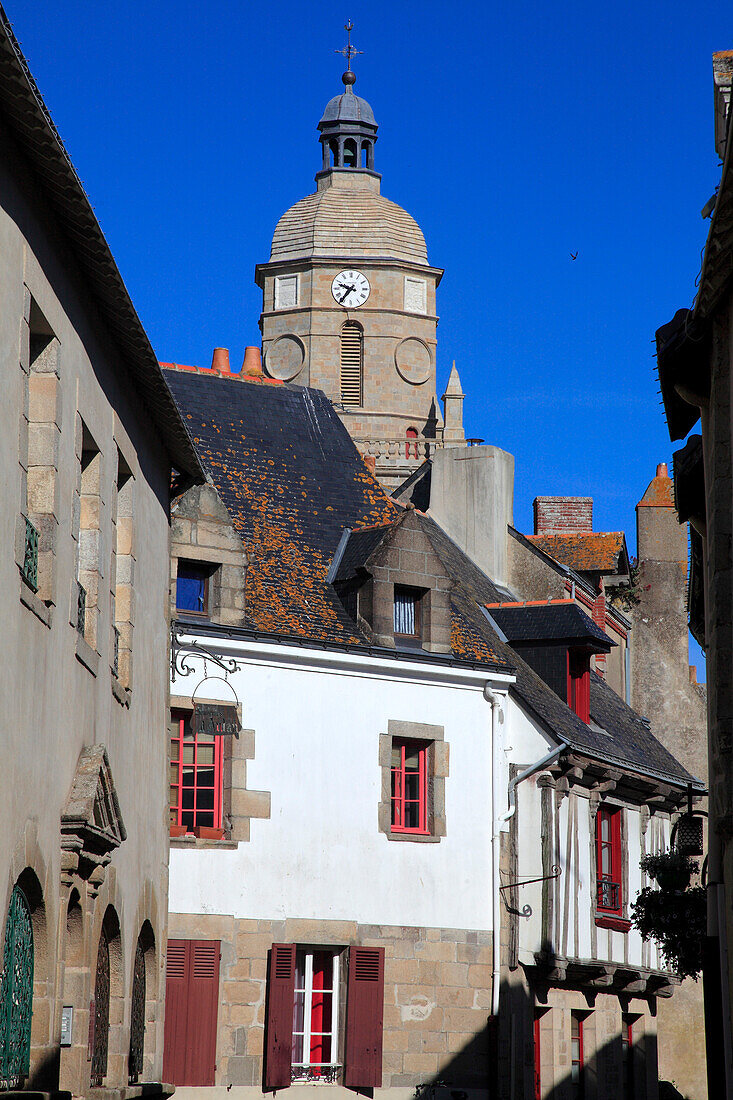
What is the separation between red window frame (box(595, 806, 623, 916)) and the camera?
18562 mm

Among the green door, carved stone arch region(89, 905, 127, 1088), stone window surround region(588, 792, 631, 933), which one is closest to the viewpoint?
the green door

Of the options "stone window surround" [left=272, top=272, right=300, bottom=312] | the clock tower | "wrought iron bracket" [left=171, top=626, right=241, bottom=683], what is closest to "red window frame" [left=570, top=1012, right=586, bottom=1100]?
"wrought iron bracket" [left=171, top=626, right=241, bottom=683]

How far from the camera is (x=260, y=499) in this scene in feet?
60.8

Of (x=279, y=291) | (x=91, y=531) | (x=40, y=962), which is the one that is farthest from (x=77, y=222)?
(x=279, y=291)

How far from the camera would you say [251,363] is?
73.4 feet

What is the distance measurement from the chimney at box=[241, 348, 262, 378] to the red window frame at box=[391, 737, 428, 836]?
5.60 metres

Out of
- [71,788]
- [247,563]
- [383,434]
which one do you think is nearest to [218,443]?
[247,563]

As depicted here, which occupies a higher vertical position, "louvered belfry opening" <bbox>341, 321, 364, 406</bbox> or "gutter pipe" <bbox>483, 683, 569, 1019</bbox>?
"louvered belfry opening" <bbox>341, 321, 364, 406</bbox>

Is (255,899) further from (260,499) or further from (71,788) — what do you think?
(71,788)

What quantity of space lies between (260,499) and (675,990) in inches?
391

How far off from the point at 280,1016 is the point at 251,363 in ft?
31.7

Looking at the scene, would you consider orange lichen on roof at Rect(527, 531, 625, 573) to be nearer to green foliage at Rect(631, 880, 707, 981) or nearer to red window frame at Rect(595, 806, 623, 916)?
red window frame at Rect(595, 806, 623, 916)

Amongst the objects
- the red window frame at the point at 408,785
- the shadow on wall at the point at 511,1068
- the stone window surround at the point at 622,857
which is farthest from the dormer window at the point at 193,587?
the stone window surround at the point at 622,857

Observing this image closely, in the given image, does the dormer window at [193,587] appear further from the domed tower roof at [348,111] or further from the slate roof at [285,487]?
the domed tower roof at [348,111]
